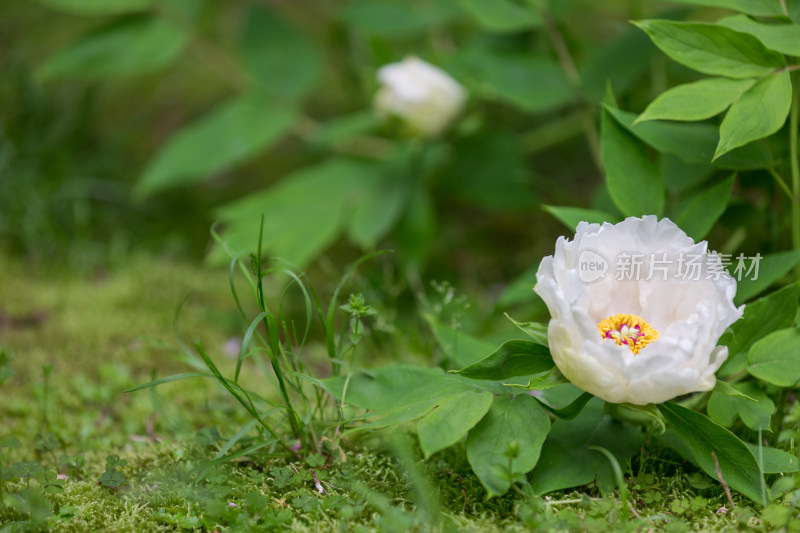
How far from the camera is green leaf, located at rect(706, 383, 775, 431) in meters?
1.00

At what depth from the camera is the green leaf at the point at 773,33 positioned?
3.41ft

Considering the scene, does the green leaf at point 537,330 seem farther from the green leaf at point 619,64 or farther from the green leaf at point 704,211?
the green leaf at point 619,64

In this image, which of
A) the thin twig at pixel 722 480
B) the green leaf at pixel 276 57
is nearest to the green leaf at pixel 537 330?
the thin twig at pixel 722 480

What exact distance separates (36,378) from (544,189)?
138 centimetres

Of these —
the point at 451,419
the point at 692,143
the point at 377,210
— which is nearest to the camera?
the point at 451,419

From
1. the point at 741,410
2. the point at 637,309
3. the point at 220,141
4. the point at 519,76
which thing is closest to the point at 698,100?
the point at 637,309

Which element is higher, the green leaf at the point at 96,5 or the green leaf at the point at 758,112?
the green leaf at the point at 96,5

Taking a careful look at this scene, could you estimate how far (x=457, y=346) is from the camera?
122cm

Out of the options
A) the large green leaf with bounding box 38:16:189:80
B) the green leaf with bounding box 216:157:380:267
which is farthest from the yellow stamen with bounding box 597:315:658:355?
the large green leaf with bounding box 38:16:189:80

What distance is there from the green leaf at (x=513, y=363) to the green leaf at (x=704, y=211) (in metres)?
0.31

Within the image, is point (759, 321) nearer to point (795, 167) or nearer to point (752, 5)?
point (795, 167)

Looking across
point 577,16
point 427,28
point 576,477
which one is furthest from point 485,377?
point 577,16

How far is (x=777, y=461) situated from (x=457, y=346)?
0.49 meters

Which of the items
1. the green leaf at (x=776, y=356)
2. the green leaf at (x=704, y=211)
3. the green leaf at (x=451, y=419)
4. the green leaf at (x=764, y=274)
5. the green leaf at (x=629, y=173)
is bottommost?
the green leaf at (x=776, y=356)
